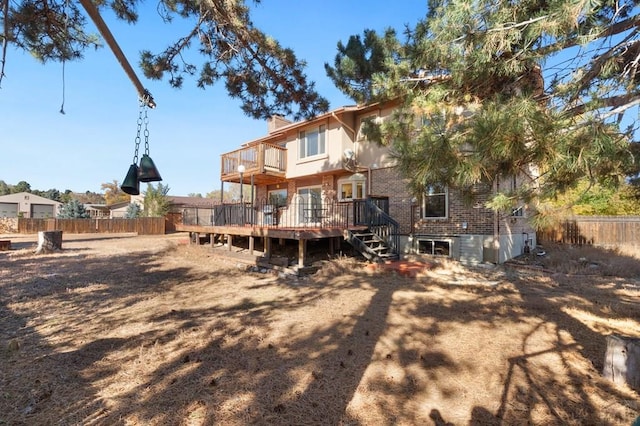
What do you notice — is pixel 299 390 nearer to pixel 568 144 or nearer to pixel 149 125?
pixel 568 144

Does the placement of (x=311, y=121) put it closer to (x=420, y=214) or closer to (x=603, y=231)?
(x=420, y=214)

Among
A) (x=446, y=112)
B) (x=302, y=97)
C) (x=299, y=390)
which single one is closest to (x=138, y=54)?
(x=302, y=97)

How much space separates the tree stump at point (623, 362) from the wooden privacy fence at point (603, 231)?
1331 centimetres

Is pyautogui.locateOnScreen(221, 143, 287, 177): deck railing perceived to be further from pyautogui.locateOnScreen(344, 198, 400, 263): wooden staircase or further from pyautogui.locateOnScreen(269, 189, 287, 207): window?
pyautogui.locateOnScreen(344, 198, 400, 263): wooden staircase

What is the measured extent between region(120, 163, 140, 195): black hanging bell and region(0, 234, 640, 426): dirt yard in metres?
1.96

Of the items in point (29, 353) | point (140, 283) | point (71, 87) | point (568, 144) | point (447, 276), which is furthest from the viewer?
point (447, 276)

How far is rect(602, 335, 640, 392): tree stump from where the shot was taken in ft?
9.63

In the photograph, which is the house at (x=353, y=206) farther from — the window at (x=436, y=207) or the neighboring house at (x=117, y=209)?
the neighboring house at (x=117, y=209)

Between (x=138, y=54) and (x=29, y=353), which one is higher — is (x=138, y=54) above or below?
above

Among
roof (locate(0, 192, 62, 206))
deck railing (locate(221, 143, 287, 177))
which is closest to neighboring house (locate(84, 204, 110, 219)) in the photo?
roof (locate(0, 192, 62, 206))

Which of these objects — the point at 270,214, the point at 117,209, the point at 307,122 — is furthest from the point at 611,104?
the point at 117,209

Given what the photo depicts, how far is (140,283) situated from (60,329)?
300 centimetres

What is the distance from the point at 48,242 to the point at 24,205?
4900 centimetres

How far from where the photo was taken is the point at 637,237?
14164 millimetres
